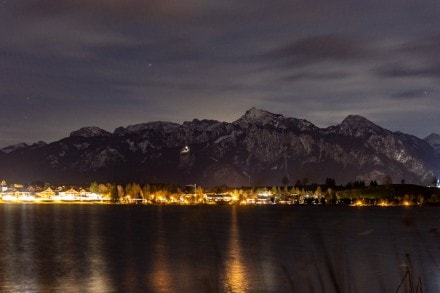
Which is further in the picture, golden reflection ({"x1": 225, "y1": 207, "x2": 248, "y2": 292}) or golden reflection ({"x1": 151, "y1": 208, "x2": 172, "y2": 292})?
golden reflection ({"x1": 151, "y1": 208, "x2": 172, "y2": 292})

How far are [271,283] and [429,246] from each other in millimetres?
52844

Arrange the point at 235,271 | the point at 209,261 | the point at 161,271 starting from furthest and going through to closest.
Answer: the point at 209,261
the point at 161,271
the point at 235,271

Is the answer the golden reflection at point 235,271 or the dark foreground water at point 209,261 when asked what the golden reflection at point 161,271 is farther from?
the golden reflection at point 235,271

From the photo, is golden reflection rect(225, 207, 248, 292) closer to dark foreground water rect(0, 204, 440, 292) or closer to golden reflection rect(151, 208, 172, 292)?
dark foreground water rect(0, 204, 440, 292)

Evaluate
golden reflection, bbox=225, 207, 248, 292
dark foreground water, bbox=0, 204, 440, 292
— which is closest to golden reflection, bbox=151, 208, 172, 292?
dark foreground water, bbox=0, 204, 440, 292

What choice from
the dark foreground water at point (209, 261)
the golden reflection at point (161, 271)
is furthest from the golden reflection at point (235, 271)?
the golden reflection at point (161, 271)

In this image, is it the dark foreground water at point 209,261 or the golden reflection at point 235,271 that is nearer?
the golden reflection at point 235,271

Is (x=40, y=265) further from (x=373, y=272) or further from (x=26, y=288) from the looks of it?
(x=373, y=272)

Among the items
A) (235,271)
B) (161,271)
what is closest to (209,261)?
(235,271)

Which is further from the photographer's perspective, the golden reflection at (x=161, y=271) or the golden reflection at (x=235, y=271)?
the golden reflection at (x=161, y=271)

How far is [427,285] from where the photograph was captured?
60875 mm

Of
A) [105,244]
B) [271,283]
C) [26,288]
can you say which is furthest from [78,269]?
[105,244]

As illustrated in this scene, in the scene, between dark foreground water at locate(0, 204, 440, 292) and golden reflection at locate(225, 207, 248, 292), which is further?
dark foreground water at locate(0, 204, 440, 292)

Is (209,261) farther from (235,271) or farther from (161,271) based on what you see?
(161,271)
